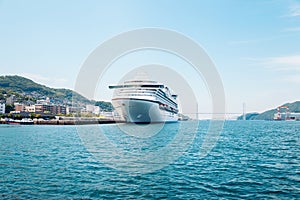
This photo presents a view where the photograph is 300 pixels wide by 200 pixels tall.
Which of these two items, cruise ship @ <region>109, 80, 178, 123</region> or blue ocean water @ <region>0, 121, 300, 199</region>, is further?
cruise ship @ <region>109, 80, 178, 123</region>

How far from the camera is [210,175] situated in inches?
574

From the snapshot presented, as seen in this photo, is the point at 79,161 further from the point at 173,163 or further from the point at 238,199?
the point at 238,199

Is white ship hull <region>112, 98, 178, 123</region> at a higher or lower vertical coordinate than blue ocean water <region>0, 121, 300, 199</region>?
higher

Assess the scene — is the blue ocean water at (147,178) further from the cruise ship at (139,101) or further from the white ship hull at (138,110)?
the cruise ship at (139,101)

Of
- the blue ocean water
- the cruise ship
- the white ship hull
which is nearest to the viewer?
the blue ocean water

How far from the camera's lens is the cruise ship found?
6694 centimetres

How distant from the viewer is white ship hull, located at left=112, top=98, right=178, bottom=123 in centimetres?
6656

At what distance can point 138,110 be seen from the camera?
69.0 metres

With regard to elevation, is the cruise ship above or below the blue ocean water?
above

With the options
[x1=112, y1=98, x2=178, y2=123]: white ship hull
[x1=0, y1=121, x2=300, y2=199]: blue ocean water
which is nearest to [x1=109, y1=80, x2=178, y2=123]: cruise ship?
[x1=112, y1=98, x2=178, y2=123]: white ship hull

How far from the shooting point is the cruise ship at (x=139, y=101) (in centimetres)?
6694

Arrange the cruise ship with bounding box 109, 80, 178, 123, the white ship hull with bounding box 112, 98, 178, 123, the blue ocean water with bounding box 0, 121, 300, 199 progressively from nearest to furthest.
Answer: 1. the blue ocean water with bounding box 0, 121, 300, 199
2. the white ship hull with bounding box 112, 98, 178, 123
3. the cruise ship with bounding box 109, 80, 178, 123

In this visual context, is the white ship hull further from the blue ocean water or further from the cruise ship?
the blue ocean water

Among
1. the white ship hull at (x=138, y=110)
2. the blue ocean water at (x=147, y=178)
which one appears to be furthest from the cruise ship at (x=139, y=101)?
the blue ocean water at (x=147, y=178)
